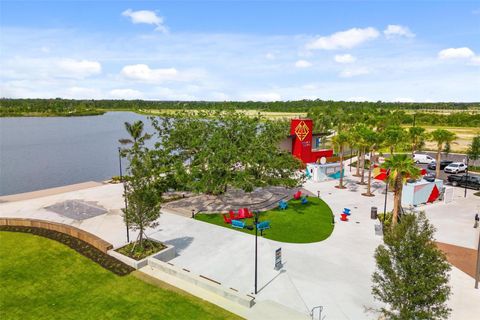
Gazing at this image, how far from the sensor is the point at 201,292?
1931 cm

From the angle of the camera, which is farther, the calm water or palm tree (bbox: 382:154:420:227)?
the calm water

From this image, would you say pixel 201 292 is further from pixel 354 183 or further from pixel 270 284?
pixel 354 183

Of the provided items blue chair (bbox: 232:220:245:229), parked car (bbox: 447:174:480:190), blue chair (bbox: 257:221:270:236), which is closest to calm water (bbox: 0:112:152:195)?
blue chair (bbox: 232:220:245:229)

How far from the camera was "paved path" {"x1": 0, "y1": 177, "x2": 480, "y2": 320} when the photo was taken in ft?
61.7

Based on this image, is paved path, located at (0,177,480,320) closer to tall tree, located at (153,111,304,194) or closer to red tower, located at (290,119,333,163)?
tall tree, located at (153,111,304,194)

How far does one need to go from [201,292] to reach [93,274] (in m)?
7.60

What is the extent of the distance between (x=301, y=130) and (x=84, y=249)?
36270 millimetres

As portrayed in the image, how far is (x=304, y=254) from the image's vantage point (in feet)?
79.3

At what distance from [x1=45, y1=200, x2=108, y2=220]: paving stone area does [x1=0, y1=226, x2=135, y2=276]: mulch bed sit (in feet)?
13.0

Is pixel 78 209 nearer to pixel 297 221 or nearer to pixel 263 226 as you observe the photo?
pixel 263 226

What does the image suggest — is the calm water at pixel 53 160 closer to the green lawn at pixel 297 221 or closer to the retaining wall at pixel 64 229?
the retaining wall at pixel 64 229

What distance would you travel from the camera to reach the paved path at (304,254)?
18812 millimetres

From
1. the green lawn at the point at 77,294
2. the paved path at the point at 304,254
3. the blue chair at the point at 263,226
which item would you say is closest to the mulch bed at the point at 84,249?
the green lawn at the point at 77,294

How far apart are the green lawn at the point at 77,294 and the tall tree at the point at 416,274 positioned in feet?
26.9
